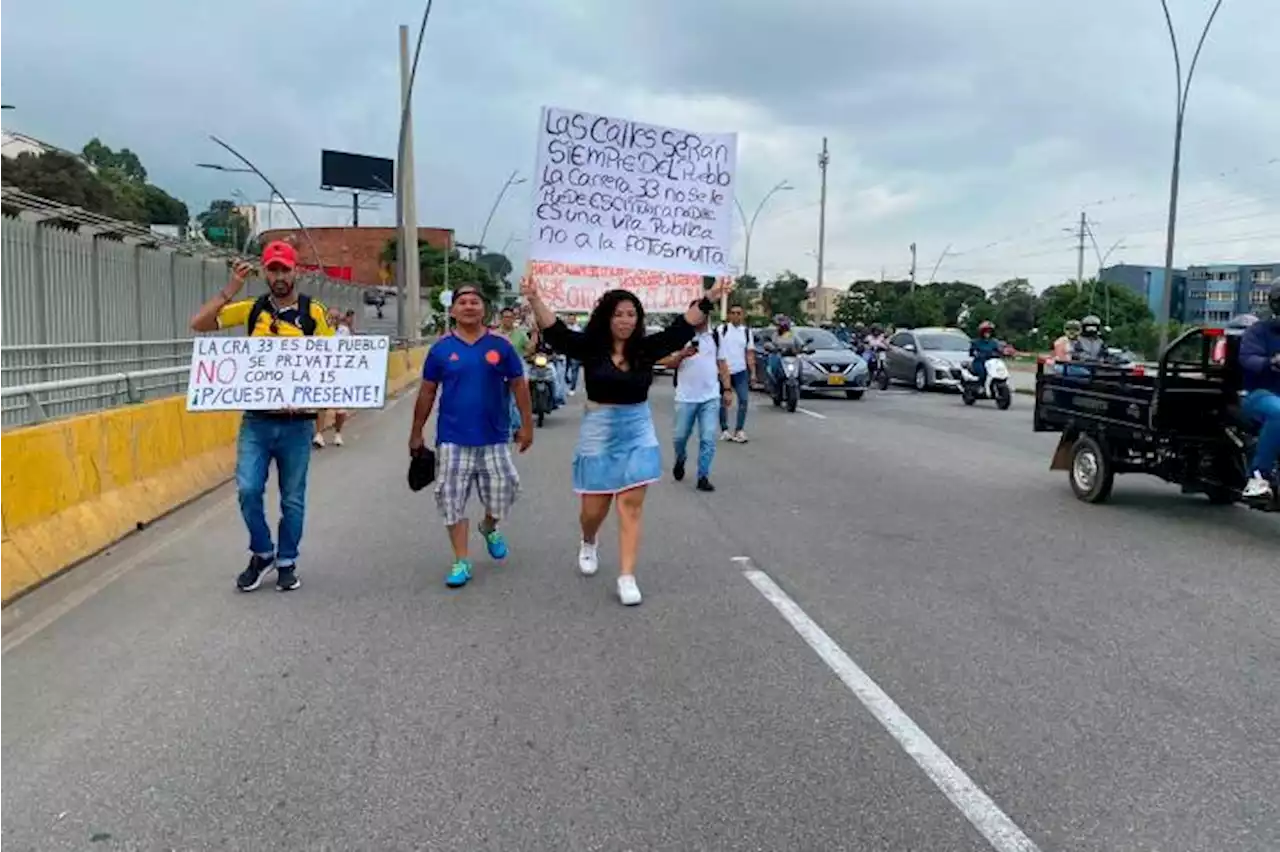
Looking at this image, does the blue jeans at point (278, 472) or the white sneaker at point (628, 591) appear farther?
the blue jeans at point (278, 472)

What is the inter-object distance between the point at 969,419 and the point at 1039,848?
16527 millimetres

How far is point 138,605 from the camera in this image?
20.8 feet

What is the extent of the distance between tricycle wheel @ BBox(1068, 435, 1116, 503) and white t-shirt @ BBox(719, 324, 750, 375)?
3964mm

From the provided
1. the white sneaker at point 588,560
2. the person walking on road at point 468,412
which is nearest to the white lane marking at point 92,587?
the person walking on road at point 468,412

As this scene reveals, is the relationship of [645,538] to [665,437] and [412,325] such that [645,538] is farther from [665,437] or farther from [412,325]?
[412,325]

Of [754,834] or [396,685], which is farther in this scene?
[396,685]

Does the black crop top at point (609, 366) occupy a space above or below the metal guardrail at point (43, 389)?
above

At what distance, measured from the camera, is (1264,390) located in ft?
26.9

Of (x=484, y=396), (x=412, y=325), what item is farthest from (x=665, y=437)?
(x=412, y=325)

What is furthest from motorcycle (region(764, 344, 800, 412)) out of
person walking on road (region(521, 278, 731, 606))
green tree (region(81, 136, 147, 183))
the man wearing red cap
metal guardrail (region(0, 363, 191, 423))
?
green tree (region(81, 136, 147, 183))

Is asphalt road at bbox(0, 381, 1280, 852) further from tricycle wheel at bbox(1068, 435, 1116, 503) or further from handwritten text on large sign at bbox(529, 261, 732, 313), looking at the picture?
handwritten text on large sign at bbox(529, 261, 732, 313)

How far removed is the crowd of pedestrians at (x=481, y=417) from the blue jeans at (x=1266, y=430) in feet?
13.6

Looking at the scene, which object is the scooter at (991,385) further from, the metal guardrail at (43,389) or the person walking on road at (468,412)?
the person walking on road at (468,412)

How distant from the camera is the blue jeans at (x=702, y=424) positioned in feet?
33.3
